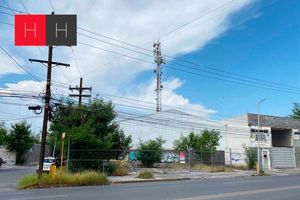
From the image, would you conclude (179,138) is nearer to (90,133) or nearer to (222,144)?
(222,144)

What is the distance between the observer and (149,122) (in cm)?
6128

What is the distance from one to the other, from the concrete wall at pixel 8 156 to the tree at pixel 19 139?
1.85 ft

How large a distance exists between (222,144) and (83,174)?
1529 inches

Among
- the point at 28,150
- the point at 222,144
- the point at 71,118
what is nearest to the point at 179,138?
the point at 222,144

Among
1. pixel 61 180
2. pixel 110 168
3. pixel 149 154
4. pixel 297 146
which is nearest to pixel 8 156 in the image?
pixel 149 154

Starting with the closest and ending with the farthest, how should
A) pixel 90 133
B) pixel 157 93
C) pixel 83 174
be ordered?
pixel 83 174
pixel 90 133
pixel 157 93

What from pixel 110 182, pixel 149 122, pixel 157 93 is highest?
pixel 157 93

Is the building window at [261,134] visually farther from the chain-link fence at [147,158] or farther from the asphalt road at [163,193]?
the asphalt road at [163,193]

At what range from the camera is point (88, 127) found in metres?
31.3

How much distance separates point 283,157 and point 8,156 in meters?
40.2

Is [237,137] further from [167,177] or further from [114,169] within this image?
[114,169]

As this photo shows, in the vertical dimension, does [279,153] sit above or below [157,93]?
below

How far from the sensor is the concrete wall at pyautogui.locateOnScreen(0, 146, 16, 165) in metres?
57.7

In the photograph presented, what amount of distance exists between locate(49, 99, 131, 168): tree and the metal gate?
30504 millimetres
